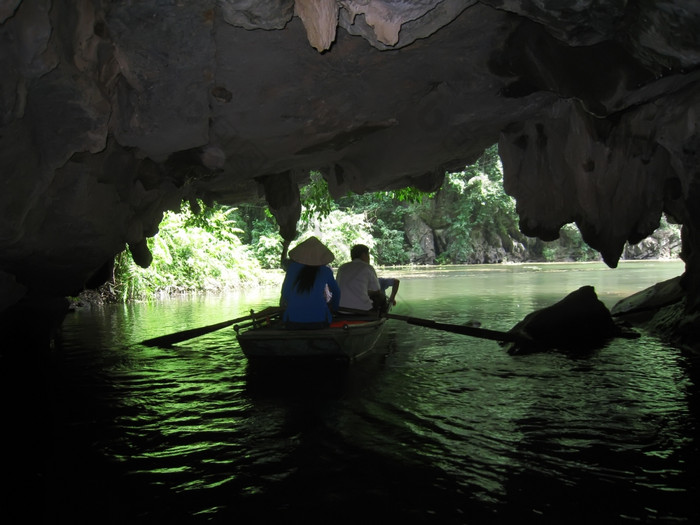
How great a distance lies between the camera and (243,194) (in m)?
13.0

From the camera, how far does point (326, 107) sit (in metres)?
7.89

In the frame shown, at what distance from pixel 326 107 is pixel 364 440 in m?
4.72

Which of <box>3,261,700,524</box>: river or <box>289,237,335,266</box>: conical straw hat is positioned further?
<box>289,237,335,266</box>: conical straw hat

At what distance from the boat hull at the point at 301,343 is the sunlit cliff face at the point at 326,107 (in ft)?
8.75

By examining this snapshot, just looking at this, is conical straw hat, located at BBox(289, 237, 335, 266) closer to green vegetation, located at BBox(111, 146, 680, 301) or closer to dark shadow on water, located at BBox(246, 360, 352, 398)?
dark shadow on water, located at BBox(246, 360, 352, 398)

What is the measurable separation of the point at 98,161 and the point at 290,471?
16.2 ft

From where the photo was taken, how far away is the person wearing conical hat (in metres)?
7.52

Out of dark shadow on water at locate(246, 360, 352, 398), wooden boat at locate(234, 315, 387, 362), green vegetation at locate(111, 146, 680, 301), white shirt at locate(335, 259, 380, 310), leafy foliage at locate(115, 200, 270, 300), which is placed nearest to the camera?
dark shadow on water at locate(246, 360, 352, 398)

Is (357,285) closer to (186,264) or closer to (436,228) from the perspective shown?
(186,264)

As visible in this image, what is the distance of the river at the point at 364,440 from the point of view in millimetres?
3672

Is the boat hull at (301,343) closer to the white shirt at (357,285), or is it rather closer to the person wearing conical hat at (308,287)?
the person wearing conical hat at (308,287)

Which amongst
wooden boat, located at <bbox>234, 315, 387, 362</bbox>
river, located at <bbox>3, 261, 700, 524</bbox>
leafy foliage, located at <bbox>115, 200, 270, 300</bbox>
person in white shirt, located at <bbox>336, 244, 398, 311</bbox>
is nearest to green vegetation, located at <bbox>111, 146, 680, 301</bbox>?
leafy foliage, located at <bbox>115, 200, 270, 300</bbox>

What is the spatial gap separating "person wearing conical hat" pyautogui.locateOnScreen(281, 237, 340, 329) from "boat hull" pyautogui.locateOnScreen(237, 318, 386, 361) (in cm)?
31

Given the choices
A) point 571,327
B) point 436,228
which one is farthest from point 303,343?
point 436,228
